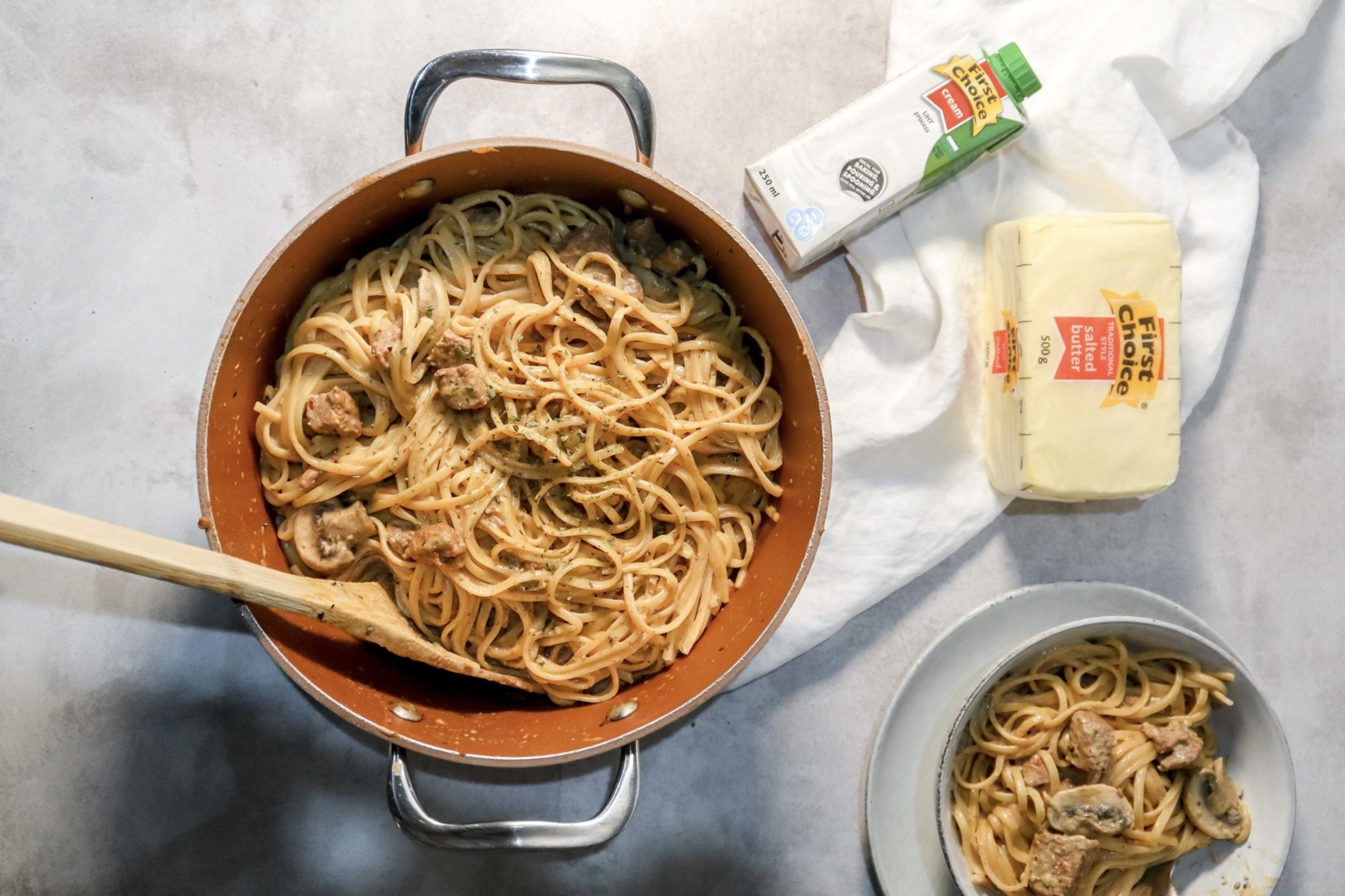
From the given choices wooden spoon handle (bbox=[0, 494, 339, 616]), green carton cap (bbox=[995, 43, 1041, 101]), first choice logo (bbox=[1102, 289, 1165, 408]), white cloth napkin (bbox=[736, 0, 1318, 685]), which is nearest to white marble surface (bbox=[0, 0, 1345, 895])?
white cloth napkin (bbox=[736, 0, 1318, 685])

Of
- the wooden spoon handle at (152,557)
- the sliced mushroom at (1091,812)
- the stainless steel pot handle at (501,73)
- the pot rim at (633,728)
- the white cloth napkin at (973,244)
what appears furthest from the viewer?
the white cloth napkin at (973,244)

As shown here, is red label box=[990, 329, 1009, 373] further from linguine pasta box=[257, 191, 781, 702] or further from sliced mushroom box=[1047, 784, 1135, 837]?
sliced mushroom box=[1047, 784, 1135, 837]

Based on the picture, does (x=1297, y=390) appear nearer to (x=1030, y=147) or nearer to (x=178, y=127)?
(x=1030, y=147)

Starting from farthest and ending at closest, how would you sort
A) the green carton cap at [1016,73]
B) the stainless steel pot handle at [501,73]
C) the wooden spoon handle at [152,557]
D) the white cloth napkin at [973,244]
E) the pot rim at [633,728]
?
the white cloth napkin at [973,244], the green carton cap at [1016,73], the stainless steel pot handle at [501,73], the pot rim at [633,728], the wooden spoon handle at [152,557]

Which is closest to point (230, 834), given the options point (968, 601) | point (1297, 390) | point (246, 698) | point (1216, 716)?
point (246, 698)

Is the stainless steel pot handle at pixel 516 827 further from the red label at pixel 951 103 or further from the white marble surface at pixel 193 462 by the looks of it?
the red label at pixel 951 103

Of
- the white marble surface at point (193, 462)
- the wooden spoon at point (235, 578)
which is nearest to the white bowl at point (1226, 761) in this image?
the white marble surface at point (193, 462)

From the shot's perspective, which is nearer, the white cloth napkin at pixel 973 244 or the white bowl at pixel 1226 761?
the white bowl at pixel 1226 761
